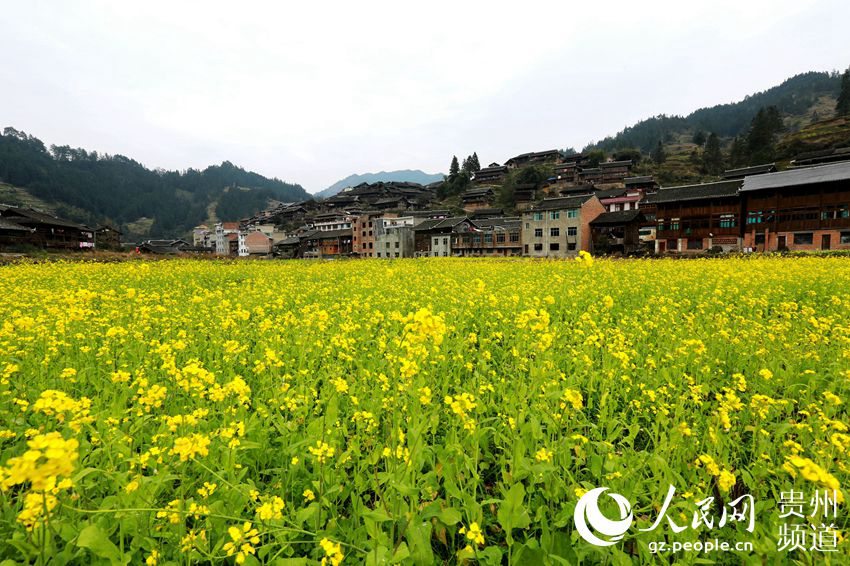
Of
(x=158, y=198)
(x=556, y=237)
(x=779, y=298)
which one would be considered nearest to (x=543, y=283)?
(x=779, y=298)

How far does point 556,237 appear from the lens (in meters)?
52.2

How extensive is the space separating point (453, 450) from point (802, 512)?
2.38m

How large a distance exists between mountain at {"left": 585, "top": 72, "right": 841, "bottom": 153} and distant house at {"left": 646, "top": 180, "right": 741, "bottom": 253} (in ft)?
277

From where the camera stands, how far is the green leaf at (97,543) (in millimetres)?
1764

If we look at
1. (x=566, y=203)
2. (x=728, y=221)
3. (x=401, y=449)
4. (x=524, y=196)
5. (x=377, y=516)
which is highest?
(x=524, y=196)

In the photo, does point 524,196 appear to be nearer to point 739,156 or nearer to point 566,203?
point 566,203

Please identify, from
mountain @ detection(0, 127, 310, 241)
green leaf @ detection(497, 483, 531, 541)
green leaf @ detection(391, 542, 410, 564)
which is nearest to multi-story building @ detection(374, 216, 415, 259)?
green leaf @ detection(497, 483, 531, 541)

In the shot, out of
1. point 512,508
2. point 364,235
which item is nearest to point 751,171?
point 364,235

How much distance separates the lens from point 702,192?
4188cm

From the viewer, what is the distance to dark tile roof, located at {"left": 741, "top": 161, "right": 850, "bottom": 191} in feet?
110

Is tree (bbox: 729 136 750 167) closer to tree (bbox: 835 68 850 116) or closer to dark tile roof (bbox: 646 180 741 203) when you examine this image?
tree (bbox: 835 68 850 116)

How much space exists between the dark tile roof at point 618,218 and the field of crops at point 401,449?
152 feet

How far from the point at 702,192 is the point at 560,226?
A: 16.1 meters

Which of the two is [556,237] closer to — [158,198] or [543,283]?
[543,283]
